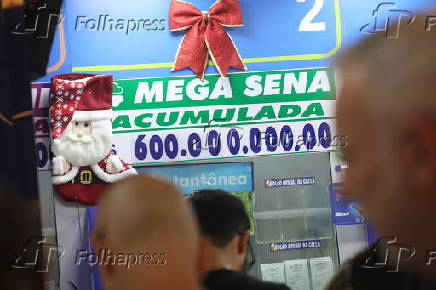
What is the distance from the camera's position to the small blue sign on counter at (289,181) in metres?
1.50

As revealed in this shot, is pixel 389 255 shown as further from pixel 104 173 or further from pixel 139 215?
pixel 104 173

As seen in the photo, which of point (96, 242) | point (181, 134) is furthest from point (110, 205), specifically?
point (181, 134)

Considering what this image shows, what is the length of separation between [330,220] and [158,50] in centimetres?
74

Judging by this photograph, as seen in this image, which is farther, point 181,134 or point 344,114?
point 181,134

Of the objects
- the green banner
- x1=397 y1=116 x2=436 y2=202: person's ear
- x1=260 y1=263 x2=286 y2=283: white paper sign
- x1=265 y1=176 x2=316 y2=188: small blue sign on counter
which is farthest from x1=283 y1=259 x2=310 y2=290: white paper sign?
x1=397 y1=116 x2=436 y2=202: person's ear

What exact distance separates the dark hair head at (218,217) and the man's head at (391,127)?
0.90 feet

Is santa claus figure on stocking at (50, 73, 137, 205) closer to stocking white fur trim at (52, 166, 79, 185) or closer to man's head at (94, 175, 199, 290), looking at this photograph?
stocking white fur trim at (52, 166, 79, 185)

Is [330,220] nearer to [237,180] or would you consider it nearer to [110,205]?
[237,180]

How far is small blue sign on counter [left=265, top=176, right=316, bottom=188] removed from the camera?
1497 millimetres

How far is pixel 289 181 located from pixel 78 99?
706 millimetres

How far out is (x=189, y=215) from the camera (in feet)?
1.80

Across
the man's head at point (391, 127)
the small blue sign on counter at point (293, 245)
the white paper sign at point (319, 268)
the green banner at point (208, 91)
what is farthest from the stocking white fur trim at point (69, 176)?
the man's head at point (391, 127)

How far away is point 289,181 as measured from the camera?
1.52 metres

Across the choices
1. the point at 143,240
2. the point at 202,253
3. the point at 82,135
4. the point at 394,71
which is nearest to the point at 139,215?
the point at 143,240
